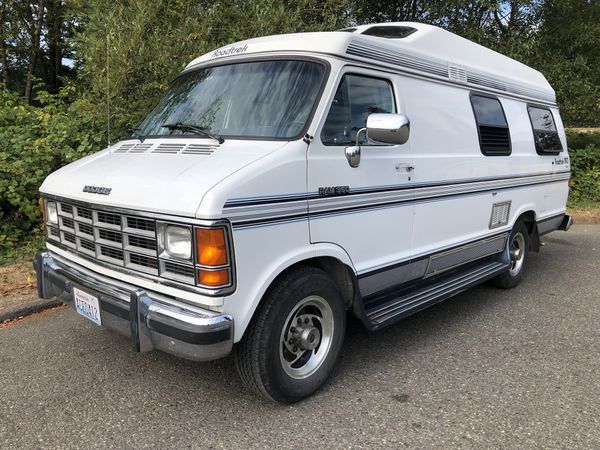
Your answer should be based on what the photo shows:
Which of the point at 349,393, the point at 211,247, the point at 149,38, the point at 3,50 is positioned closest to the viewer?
the point at 211,247

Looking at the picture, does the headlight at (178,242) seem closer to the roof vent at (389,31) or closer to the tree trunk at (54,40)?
the roof vent at (389,31)

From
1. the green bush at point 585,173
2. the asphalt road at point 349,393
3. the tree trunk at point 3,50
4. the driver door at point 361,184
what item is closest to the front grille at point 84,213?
the asphalt road at point 349,393

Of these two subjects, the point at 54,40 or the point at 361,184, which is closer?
the point at 361,184

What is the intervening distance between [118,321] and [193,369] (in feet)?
3.04

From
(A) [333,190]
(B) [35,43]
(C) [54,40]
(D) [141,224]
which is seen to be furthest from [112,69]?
(C) [54,40]

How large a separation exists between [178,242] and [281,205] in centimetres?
62

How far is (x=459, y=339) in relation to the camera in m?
4.40

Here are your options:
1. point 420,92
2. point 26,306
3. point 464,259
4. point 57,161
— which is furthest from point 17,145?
point 464,259

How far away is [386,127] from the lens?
3.23 metres

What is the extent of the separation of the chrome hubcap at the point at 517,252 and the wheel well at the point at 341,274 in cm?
306

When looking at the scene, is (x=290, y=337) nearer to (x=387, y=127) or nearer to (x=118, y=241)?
(x=118, y=241)

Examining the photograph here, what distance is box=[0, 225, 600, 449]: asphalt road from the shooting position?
9.79 feet

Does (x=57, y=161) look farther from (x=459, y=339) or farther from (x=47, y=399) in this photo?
(x=459, y=339)

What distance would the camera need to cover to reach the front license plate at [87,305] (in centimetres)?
317
